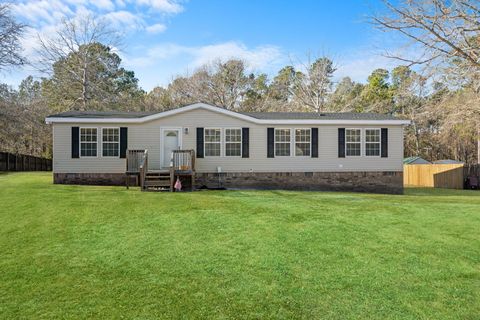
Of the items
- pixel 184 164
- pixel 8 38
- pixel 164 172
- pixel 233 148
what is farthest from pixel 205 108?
pixel 8 38

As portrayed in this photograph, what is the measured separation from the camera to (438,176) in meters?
22.9

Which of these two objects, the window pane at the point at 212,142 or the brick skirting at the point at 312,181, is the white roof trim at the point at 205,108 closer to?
the window pane at the point at 212,142

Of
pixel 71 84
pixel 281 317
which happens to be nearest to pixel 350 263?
pixel 281 317

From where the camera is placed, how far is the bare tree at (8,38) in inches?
873

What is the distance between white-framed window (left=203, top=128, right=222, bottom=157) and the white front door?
1127mm

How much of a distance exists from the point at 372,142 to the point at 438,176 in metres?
9.29

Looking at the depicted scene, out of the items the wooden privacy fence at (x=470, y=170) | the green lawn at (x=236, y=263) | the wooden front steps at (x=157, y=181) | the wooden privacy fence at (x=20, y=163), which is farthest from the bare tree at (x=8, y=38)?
the wooden privacy fence at (x=470, y=170)

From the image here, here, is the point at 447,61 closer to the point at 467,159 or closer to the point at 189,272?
the point at 189,272

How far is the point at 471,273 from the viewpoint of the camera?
5.02 meters

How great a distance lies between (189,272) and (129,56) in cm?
2935

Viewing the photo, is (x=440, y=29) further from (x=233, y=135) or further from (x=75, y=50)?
(x=75, y=50)

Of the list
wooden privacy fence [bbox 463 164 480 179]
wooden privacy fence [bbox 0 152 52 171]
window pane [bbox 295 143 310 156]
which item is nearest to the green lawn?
window pane [bbox 295 143 310 156]

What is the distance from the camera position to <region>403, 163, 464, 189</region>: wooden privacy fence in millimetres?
22094

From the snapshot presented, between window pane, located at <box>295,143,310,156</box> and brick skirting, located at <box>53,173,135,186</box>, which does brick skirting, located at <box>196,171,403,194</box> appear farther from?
brick skirting, located at <box>53,173,135,186</box>
